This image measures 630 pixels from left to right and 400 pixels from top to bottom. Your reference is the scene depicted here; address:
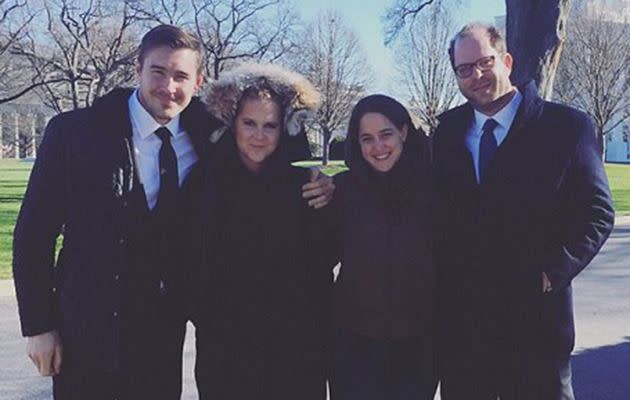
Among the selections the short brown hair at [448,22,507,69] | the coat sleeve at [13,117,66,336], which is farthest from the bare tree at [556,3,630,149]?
the coat sleeve at [13,117,66,336]

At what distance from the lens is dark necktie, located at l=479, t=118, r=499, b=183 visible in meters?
3.19

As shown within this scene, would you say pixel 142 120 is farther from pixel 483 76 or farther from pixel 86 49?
pixel 86 49

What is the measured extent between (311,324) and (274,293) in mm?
270

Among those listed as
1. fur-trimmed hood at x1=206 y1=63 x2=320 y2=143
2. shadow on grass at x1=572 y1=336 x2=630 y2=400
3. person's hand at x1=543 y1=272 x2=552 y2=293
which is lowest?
shadow on grass at x1=572 y1=336 x2=630 y2=400

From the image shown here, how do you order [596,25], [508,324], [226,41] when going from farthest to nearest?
[596,25] → [226,41] → [508,324]

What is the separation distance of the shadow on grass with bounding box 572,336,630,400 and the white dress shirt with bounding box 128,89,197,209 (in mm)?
3619

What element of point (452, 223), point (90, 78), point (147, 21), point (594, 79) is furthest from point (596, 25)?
point (452, 223)

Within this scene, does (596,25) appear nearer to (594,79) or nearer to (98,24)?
(594,79)

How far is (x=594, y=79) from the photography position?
3481 centimetres

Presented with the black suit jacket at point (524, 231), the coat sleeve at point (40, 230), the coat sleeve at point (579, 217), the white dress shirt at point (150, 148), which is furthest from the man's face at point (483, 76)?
the coat sleeve at point (40, 230)

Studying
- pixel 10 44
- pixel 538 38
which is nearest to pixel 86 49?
pixel 10 44

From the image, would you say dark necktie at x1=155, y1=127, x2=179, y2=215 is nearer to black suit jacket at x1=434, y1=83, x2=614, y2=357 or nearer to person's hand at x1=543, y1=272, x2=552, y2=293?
black suit jacket at x1=434, y1=83, x2=614, y2=357

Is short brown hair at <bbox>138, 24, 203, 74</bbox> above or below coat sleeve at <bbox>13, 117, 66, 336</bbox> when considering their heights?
above

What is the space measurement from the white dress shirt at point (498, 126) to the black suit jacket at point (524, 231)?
0.05 meters
